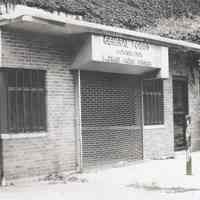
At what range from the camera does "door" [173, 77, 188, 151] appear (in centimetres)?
1700

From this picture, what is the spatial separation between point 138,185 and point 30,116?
9.14 ft

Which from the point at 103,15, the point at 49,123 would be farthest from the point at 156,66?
the point at 49,123

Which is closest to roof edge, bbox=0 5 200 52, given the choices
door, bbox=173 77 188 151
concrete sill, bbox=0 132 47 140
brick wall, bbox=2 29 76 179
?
brick wall, bbox=2 29 76 179

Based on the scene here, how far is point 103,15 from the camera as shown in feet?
50.5

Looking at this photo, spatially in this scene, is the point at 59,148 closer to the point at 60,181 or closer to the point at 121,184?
the point at 60,181

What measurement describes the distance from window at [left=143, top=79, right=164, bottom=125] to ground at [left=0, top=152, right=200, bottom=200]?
248 cm

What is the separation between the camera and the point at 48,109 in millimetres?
11648

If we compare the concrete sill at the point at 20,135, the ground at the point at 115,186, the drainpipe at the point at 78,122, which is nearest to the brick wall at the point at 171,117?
the ground at the point at 115,186

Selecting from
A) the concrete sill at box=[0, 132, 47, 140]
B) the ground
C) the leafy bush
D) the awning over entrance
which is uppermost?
the leafy bush

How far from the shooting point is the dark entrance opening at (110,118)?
41.5 ft

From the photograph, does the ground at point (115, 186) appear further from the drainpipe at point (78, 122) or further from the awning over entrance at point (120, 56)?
the awning over entrance at point (120, 56)

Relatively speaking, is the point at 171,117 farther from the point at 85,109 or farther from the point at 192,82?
the point at 85,109

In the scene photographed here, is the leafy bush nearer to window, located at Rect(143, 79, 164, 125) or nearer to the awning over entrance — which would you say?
the awning over entrance

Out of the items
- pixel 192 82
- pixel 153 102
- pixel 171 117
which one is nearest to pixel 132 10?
pixel 192 82
